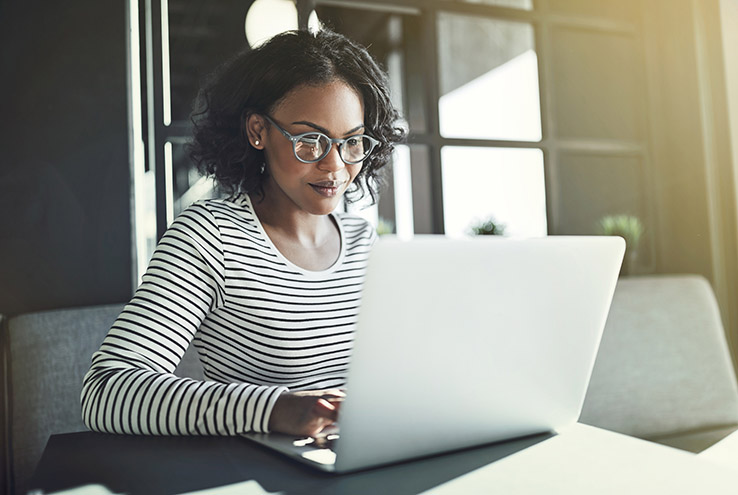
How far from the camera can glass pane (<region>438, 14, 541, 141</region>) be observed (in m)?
2.27

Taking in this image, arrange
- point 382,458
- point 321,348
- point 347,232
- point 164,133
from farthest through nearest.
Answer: point 164,133
point 347,232
point 321,348
point 382,458

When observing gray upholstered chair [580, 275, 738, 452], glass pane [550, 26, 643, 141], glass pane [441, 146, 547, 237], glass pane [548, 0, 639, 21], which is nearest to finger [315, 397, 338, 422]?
gray upholstered chair [580, 275, 738, 452]

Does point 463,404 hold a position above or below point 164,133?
below

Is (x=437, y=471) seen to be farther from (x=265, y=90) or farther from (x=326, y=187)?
(x=265, y=90)

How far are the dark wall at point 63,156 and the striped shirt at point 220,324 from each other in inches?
20.9

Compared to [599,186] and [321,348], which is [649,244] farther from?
[321,348]

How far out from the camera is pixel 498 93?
111 inches

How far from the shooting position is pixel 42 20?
1506 millimetres

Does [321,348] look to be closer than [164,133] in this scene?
Yes

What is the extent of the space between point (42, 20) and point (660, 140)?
2.10 m

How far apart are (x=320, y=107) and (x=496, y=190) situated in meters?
1.36

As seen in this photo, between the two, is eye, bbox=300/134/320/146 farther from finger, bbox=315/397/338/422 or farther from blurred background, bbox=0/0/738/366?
finger, bbox=315/397/338/422

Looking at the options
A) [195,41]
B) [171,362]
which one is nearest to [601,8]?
[195,41]

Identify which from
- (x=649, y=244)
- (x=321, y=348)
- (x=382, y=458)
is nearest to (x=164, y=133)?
(x=321, y=348)
